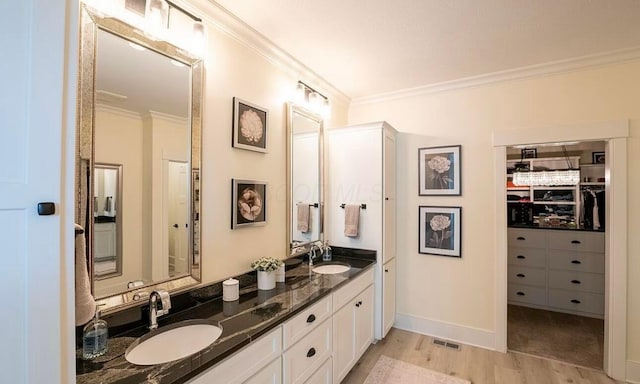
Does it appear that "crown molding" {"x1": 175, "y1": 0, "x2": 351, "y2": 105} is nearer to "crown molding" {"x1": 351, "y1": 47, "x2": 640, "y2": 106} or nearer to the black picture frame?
"crown molding" {"x1": 351, "y1": 47, "x2": 640, "y2": 106}

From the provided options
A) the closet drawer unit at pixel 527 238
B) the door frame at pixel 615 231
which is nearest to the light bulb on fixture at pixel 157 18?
the door frame at pixel 615 231

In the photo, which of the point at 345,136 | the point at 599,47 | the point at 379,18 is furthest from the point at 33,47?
the point at 599,47

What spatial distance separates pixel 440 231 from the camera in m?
3.04

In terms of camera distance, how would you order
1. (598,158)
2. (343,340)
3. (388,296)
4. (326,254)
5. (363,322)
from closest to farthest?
1. (343,340)
2. (363,322)
3. (326,254)
4. (388,296)
5. (598,158)

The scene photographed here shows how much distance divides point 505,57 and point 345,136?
5.02 ft

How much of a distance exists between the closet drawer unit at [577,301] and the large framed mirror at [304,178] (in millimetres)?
3189

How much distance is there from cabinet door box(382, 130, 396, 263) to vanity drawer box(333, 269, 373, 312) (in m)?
0.30

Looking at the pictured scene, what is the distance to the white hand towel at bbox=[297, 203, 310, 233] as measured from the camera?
2.63 meters

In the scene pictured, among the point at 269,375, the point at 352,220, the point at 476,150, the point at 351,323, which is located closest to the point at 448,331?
the point at 351,323

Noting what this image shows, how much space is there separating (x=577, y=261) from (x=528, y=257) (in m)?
0.49

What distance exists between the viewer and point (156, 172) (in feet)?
5.04

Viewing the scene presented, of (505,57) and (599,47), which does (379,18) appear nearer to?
(505,57)

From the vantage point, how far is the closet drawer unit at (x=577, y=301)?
345 cm

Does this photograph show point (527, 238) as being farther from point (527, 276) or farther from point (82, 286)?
point (82, 286)
